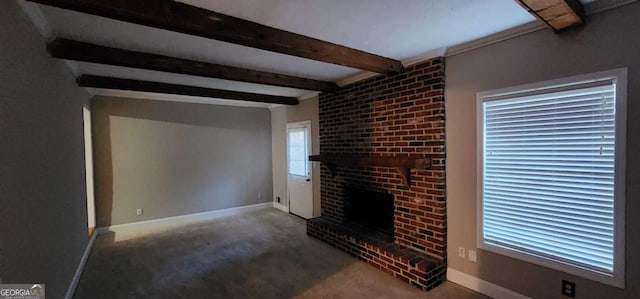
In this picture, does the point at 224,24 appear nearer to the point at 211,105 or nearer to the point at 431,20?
the point at 431,20

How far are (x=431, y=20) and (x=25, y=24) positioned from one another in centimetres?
283

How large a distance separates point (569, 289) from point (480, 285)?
0.69m

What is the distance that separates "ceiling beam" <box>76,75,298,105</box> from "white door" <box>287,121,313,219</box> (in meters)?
0.73

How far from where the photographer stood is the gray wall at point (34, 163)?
1.54m

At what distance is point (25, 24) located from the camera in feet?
6.14

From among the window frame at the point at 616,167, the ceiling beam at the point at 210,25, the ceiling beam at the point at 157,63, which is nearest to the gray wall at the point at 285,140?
the ceiling beam at the point at 157,63

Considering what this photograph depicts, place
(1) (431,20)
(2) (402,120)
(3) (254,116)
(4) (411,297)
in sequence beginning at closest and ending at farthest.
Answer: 1. (1) (431,20)
2. (4) (411,297)
3. (2) (402,120)
4. (3) (254,116)

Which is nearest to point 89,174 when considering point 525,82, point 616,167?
point 525,82

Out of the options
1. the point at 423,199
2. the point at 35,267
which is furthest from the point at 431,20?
the point at 35,267

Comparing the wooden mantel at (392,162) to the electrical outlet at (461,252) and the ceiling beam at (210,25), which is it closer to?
the electrical outlet at (461,252)

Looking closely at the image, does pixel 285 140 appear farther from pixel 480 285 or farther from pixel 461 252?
pixel 480 285

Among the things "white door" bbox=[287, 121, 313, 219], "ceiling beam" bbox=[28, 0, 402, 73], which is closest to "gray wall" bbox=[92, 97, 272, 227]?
"white door" bbox=[287, 121, 313, 219]

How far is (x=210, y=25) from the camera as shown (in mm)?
1969

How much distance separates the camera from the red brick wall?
2.98 m
